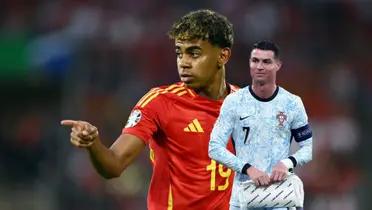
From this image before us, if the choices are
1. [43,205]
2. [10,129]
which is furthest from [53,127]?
[10,129]

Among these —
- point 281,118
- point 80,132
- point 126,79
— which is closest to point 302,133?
point 281,118

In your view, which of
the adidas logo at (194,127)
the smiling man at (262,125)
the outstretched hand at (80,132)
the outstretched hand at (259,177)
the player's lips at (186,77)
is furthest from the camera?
the adidas logo at (194,127)

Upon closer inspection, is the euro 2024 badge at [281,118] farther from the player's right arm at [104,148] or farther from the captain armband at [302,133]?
the player's right arm at [104,148]

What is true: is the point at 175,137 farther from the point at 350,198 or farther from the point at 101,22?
the point at 101,22

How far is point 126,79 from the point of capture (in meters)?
15.0

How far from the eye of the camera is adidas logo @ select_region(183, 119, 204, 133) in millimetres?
6509

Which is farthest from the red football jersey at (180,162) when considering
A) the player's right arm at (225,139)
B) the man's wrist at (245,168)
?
the man's wrist at (245,168)

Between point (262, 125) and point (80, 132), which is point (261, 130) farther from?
point (80, 132)

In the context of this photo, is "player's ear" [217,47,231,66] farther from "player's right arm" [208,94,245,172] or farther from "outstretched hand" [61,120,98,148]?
"outstretched hand" [61,120,98,148]

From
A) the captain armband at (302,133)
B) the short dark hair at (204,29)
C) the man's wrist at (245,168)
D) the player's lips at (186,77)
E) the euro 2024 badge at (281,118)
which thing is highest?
the short dark hair at (204,29)

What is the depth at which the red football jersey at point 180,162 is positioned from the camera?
6410 mm

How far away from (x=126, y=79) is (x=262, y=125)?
9.29m

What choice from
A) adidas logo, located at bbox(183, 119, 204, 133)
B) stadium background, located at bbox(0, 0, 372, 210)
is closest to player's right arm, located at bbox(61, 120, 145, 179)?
adidas logo, located at bbox(183, 119, 204, 133)

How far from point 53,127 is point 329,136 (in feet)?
13.1
